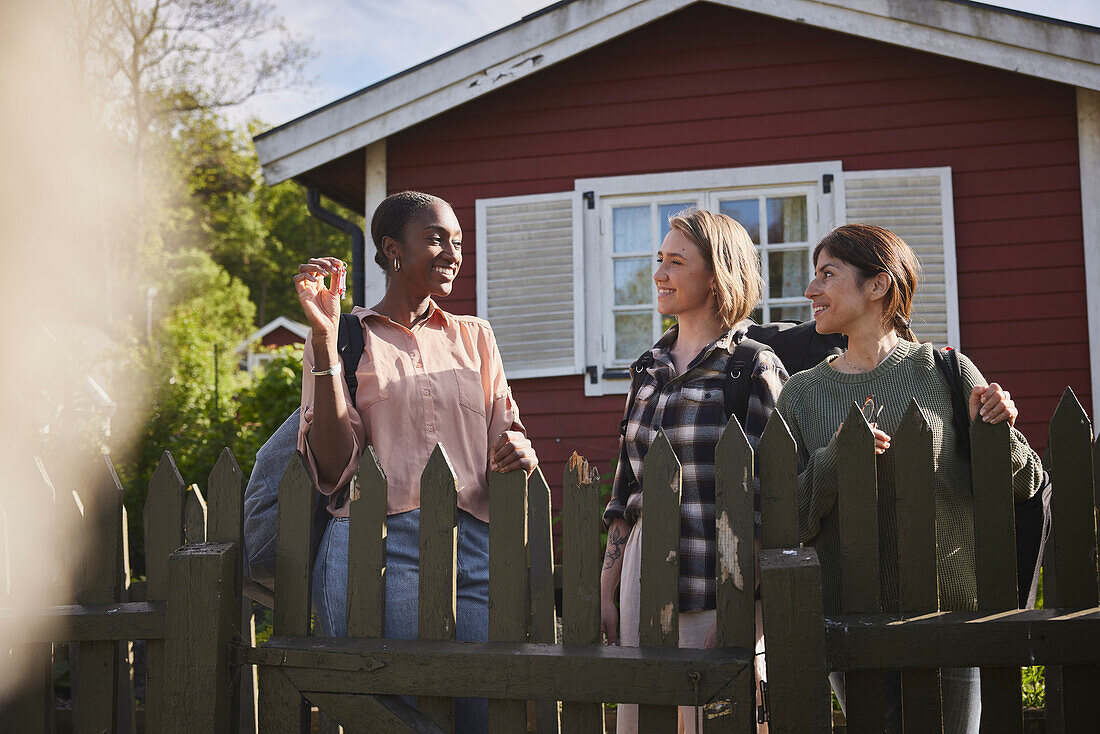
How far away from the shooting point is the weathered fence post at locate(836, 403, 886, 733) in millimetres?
2104

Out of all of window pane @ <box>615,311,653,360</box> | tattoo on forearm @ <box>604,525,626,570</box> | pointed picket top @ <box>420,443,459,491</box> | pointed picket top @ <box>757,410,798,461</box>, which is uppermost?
window pane @ <box>615,311,653,360</box>

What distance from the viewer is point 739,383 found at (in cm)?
249

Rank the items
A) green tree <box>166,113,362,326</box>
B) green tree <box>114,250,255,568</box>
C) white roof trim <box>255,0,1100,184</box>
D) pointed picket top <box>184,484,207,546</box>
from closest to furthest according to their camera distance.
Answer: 1. pointed picket top <box>184,484,207,546</box>
2. white roof trim <box>255,0,1100,184</box>
3. green tree <box>114,250,255,568</box>
4. green tree <box>166,113,362,326</box>

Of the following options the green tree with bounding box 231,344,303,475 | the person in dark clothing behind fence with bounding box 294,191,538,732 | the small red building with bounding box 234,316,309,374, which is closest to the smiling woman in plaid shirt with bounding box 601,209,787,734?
the person in dark clothing behind fence with bounding box 294,191,538,732

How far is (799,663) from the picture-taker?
2.03 metres

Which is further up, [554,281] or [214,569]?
[554,281]

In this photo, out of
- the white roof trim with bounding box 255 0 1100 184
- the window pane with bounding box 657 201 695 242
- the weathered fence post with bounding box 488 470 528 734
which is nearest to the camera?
the weathered fence post with bounding box 488 470 528 734

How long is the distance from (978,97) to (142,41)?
2110cm

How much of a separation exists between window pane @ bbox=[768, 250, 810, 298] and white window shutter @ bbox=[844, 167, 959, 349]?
0.46 m

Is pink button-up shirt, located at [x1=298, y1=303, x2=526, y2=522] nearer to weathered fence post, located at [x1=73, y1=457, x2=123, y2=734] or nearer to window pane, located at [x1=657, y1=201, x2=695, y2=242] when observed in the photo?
→ weathered fence post, located at [x1=73, y1=457, x2=123, y2=734]

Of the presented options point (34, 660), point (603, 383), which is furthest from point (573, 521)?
point (603, 383)

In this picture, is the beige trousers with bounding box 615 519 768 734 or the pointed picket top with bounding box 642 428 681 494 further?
the beige trousers with bounding box 615 519 768 734

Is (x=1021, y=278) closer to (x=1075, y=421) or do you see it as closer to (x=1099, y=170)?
(x=1099, y=170)

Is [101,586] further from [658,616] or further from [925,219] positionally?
[925,219]
